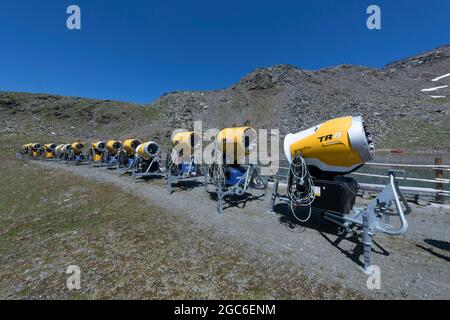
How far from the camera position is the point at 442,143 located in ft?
112

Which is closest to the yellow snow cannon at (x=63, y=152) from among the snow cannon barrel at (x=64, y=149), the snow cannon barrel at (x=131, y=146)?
the snow cannon barrel at (x=64, y=149)

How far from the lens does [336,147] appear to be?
5.36 metres

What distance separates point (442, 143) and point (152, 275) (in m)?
47.0

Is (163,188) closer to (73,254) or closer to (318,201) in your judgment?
(73,254)

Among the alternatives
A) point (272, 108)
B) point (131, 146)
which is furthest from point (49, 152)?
point (272, 108)

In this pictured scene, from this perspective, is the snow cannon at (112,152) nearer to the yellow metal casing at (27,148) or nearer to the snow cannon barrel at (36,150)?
the snow cannon barrel at (36,150)

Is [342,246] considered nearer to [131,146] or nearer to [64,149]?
[131,146]

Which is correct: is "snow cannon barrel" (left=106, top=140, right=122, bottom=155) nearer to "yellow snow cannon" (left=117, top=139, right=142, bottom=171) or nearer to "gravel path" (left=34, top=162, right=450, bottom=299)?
"yellow snow cannon" (left=117, top=139, right=142, bottom=171)

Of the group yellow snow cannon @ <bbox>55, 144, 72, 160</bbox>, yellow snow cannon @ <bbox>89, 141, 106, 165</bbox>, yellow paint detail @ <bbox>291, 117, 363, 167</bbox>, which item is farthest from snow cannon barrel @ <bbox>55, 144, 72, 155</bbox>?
yellow paint detail @ <bbox>291, 117, 363, 167</bbox>

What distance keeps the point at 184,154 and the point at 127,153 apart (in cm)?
737

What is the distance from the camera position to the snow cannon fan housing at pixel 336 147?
198 inches

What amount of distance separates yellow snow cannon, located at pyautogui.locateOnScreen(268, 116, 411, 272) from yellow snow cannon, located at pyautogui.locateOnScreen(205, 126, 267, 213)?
6.89 feet

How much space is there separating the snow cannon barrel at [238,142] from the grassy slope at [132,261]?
131 inches
